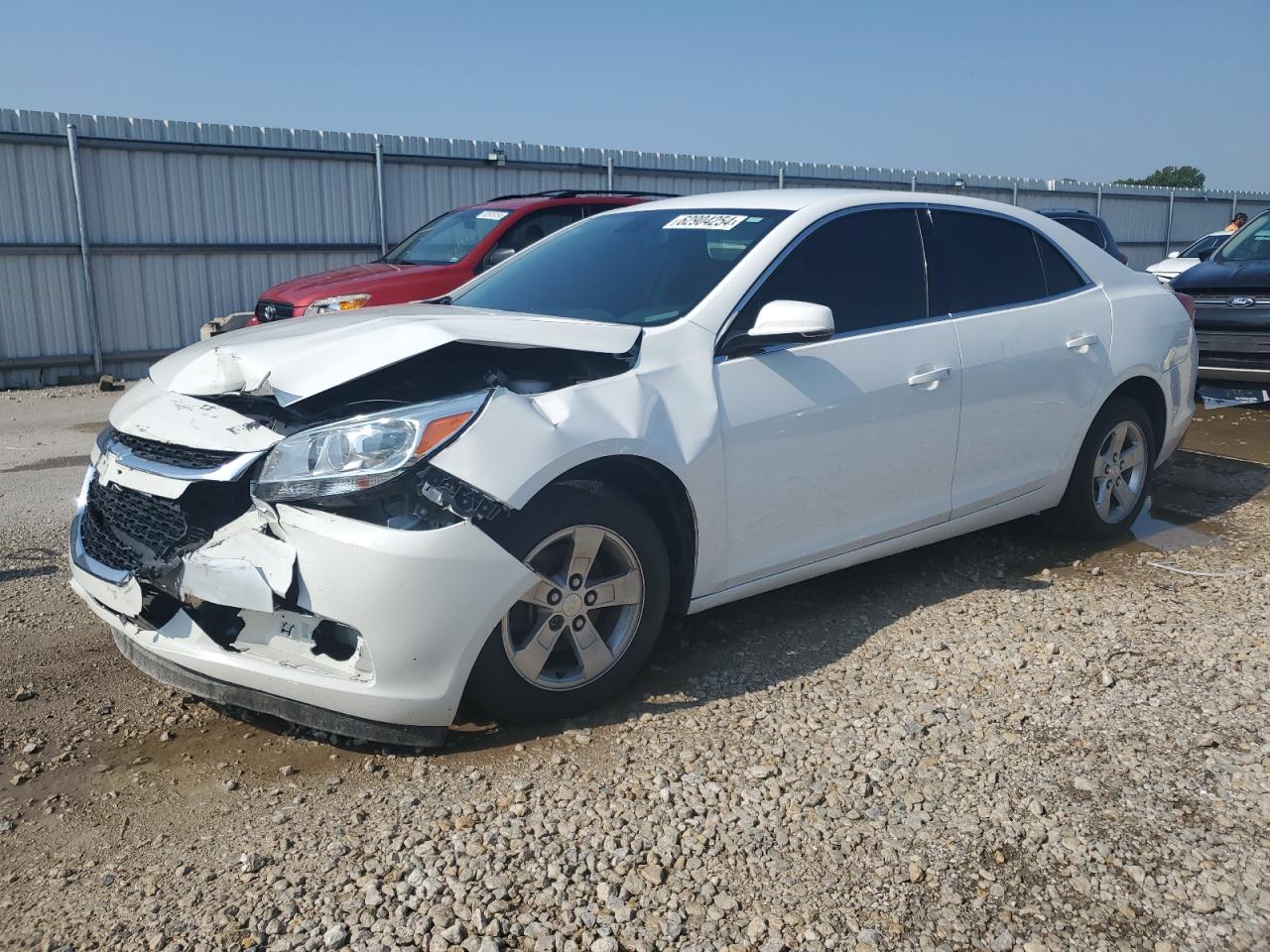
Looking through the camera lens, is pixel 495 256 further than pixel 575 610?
Yes

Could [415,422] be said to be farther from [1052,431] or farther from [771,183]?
[771,183]

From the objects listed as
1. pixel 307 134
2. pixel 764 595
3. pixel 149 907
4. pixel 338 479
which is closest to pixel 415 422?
pixel 338 479

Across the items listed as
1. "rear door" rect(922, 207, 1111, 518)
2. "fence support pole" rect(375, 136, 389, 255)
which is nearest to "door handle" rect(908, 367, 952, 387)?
"rear door" rect(922, 207, 1111, 518)

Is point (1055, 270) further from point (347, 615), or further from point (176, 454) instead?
point (176, 454)

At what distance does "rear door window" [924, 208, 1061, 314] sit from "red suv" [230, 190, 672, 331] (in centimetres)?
470

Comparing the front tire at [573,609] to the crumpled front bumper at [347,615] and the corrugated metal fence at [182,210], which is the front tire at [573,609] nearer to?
the crumpled front bumper at [347,615]

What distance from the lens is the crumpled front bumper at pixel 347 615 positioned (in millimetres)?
2959

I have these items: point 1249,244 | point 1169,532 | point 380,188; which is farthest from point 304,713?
point 380,188

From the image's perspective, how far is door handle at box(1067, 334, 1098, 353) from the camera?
4.95m

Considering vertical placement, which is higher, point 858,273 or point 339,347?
point 858,273

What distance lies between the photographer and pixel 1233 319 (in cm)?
919

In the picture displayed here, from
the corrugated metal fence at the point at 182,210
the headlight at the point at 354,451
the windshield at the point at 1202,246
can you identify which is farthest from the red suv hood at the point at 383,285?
the windshield at the point at 1202,246

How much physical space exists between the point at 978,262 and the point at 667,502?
81.6 inches

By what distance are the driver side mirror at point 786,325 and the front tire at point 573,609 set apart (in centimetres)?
76
